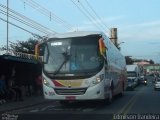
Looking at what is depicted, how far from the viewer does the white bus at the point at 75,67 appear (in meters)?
21.5

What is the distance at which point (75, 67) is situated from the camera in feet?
71.1

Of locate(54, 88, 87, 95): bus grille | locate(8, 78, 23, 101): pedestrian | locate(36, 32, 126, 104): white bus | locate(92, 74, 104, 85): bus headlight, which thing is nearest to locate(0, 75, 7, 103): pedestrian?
locate(8, 78, 23, 101): pedestrian

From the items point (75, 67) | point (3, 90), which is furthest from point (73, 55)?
point (3, 90)

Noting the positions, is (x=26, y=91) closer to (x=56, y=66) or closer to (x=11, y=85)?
(x=11, y=85)

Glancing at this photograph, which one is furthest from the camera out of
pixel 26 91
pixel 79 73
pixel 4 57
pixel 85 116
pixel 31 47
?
pixel 31 47

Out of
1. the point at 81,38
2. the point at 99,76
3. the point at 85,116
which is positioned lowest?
the point at 85,116

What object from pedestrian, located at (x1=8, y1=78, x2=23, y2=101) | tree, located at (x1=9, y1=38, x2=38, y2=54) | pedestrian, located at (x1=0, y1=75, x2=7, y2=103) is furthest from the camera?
tree, located at (x1=9, y1=38, x2=38, y2=54)

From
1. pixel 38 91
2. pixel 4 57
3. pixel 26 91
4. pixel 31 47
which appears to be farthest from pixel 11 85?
pixel 31 47

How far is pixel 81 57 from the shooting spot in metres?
21.8

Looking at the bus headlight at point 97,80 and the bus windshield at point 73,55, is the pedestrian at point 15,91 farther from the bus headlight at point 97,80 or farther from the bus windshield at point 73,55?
the bus headlight at point 97,80

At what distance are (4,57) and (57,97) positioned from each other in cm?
671

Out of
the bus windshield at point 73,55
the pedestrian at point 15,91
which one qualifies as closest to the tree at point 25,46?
the pedestrian at point 15,91

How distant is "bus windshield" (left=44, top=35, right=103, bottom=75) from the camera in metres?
21.7

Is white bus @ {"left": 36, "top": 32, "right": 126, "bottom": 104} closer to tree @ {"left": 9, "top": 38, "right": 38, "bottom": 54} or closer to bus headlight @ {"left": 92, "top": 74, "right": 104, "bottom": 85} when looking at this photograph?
bus headlight @ {"left": 92, "top": 74, "right": 104, "bottom": 85}
